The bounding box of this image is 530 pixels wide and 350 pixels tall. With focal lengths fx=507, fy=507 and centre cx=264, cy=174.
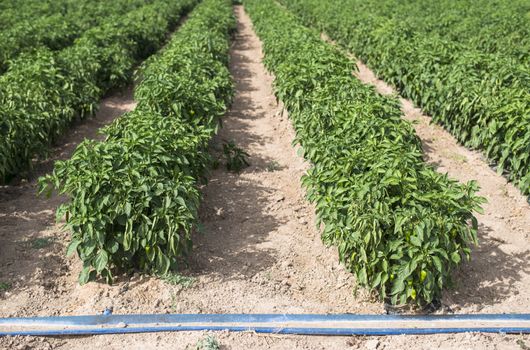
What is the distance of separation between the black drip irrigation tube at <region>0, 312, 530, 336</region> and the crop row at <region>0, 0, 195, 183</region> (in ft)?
8.08

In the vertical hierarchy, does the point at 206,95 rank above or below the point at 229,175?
above

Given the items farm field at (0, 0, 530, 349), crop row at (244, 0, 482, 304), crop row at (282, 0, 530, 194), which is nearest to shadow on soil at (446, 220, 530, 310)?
farm field at (0, 0, 530, 349)

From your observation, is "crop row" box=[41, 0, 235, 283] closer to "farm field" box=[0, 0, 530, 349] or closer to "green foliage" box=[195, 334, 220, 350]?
"farm field" box=[0, 0, 530, 349]

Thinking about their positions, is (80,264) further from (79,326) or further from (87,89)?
(87,89)

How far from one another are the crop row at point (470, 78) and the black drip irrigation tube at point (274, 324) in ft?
7.87

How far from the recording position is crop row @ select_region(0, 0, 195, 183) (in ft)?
19.9

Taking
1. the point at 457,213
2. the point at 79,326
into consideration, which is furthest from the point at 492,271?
the point at 79,326

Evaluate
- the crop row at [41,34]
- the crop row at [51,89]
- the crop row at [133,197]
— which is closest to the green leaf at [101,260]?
the crop row at [133,197]

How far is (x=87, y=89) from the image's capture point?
849 centimetres

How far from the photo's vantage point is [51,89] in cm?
721

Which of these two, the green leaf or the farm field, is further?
the green leaf

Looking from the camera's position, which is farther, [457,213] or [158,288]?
[158,288]

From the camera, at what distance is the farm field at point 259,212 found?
→ 13.2 ft

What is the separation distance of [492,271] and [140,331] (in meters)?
3.21
